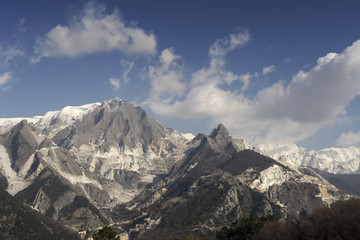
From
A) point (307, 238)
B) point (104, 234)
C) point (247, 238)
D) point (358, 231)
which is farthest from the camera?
point (247, 238)

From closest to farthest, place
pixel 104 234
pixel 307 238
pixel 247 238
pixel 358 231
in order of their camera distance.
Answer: pixel 358 231
pixel 307 238
pixel 104 234
pixel 247 238

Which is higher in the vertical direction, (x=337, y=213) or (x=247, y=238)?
(x=337, y=213)

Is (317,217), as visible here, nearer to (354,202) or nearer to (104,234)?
(354,202)

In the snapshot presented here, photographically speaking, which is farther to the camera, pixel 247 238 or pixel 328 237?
pixel 247 238

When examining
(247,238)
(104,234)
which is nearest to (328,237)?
(247,238)

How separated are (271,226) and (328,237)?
188 feet

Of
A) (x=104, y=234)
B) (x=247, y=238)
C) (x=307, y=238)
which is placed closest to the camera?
(x=307, y=238)

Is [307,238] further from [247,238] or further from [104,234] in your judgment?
[104,234]

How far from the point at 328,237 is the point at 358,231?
1150cm

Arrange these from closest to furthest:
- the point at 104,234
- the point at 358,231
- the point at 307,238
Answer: the point at 358,231 → the point at 307,238 → the point at 104,234

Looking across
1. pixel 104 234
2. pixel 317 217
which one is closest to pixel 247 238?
pixel 317 217

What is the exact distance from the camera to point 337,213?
163250 millimetres

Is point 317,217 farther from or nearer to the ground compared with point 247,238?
farther from the ground

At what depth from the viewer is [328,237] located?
454 ft
